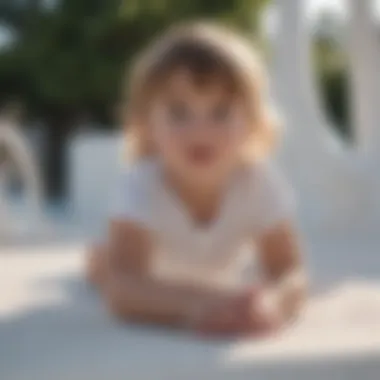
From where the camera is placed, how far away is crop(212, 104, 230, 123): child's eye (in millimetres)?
962

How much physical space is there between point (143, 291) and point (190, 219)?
0.46ft

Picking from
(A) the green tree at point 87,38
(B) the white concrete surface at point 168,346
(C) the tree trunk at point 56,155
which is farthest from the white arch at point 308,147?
(C) the tree trunk at point 56,155

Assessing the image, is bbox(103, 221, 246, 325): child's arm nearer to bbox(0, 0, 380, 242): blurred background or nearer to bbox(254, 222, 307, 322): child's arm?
bbox(254, 222, 307, 322): child's arm

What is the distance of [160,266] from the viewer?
41.6 inches

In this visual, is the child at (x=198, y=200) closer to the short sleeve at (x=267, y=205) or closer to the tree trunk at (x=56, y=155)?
the short sleeve at (x=267, y=205)

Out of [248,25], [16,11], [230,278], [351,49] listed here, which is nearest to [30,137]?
[16,11]

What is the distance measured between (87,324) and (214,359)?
0.19 meters

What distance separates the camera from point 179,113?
0.96 meters

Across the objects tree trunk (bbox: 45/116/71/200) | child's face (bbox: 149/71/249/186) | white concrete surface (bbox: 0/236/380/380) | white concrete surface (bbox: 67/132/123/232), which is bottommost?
white concrete surface (bbox: 0/236/380/380)

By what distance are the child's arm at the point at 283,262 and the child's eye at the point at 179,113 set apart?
16 cm

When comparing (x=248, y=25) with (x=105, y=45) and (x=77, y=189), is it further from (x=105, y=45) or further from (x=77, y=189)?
(x=77, y=189)

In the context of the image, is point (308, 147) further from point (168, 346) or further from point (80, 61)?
point (80, 61)

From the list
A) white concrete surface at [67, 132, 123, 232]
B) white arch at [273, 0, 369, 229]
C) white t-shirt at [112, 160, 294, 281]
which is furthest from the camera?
white concrete surface at [67, 132, 123, 232]

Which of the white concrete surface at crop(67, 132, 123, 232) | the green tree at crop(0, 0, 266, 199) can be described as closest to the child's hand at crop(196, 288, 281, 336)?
the white concrete surface at crop(67, 132, 123, 232)
